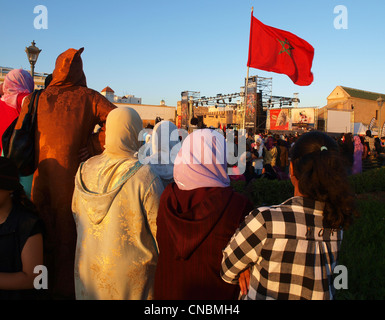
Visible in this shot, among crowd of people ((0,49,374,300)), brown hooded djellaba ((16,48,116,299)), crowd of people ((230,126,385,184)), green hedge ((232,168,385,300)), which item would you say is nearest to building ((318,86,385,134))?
crowd of people ((230,126,385,184))

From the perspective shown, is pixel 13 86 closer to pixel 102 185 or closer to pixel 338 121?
pixel 102 185

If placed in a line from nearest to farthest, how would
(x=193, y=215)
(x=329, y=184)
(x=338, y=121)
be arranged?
(x=329, y=184) < (x=193, y=215) < (x=338, y=121)

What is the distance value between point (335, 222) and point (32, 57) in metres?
9.79

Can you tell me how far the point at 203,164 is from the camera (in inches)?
66.9

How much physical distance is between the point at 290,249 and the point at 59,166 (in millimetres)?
1838

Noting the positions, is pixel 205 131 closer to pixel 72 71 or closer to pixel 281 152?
pixel 72 71

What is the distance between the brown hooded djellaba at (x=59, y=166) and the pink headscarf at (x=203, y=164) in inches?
44.3

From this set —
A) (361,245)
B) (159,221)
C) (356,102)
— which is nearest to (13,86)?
(159,221)

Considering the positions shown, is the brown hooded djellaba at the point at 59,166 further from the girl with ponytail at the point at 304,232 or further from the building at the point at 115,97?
the building at the point at 115,97

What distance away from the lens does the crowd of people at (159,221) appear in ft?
4.51

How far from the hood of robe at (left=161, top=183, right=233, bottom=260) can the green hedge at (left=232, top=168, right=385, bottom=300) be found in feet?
2.02

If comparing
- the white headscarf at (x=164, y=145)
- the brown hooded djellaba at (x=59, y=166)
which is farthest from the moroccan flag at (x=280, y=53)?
the brown hooded djellaba at (x=59, y=166)

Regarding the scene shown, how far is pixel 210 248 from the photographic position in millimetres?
1604

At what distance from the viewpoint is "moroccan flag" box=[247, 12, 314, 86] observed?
8.94 metres
